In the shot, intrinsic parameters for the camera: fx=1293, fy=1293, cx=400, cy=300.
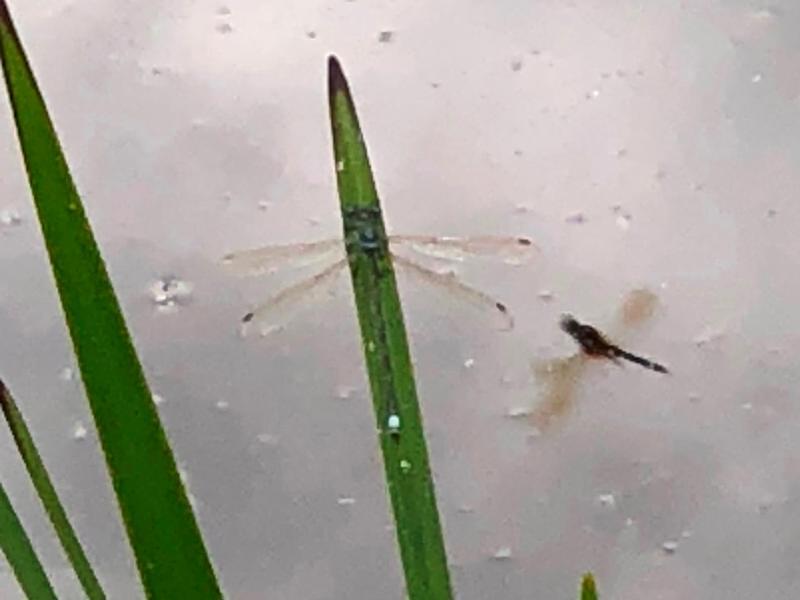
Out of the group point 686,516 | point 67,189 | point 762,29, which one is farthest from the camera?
point 762,29

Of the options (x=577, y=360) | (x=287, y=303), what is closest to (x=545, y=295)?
(x=577, y=360)

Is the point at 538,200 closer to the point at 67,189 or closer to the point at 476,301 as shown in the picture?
the point at 476,301

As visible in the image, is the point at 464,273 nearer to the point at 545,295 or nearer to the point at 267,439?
the point at 545,295

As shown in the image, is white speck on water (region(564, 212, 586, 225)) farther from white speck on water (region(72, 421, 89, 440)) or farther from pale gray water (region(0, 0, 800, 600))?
white speck on water (region(72, 421, 89, 440))

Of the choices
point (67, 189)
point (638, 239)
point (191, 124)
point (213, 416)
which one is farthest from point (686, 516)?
point (67, 189)

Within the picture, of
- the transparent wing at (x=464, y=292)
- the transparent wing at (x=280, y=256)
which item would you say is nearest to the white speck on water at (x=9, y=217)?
the transparent wing at (x=280, y=256)

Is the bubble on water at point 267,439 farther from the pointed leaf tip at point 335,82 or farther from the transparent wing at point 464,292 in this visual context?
the pointed leaf tip at point 335,82
